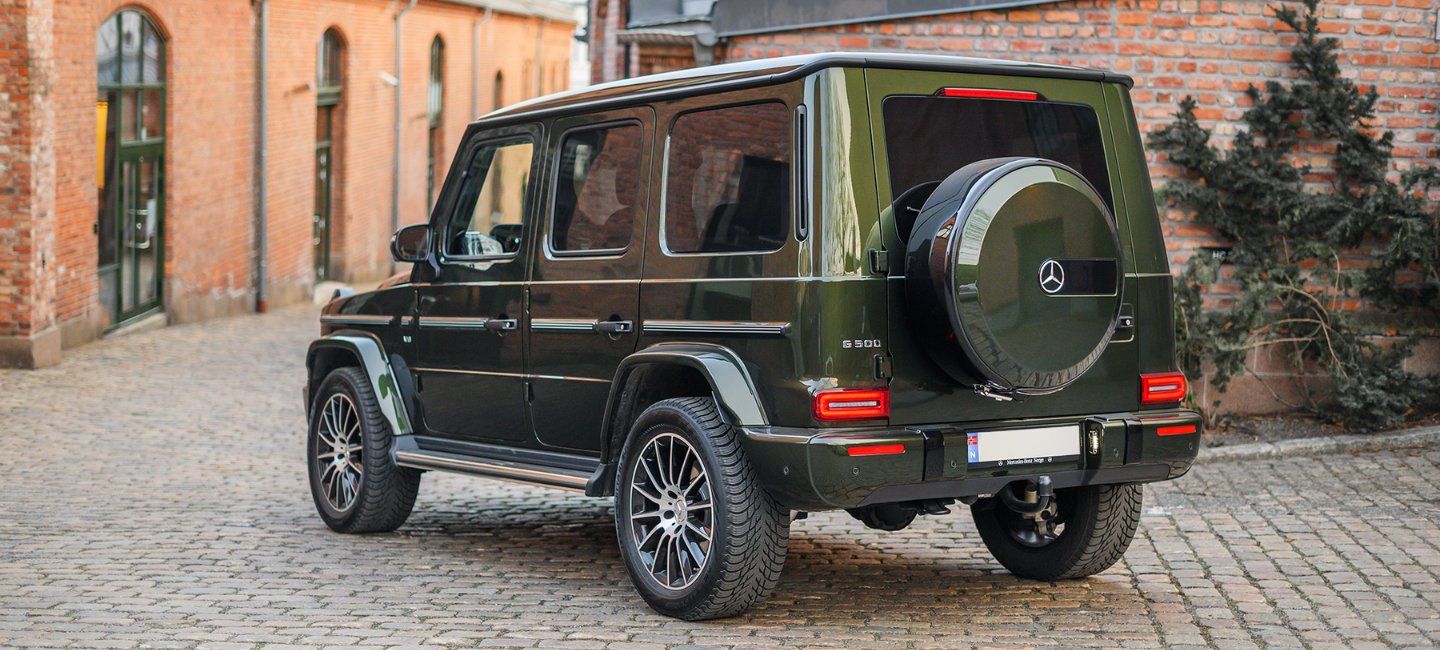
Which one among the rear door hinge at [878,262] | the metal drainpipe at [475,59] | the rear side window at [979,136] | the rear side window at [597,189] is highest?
the metal drainpipe at [475,59]

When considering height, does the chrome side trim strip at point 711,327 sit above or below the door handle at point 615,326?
above

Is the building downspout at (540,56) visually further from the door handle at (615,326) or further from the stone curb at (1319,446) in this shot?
the door handle at (615,326)

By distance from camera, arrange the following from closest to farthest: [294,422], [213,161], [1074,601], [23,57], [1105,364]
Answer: [1105,364] → [1074,601] → [294,422] → [23,57] → [213,161]

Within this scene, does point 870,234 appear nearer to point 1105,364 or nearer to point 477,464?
point 1105,364

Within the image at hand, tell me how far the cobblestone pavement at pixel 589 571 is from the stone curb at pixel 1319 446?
8 cm

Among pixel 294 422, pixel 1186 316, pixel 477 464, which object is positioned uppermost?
pixel 1186 316

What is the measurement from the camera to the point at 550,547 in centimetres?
664

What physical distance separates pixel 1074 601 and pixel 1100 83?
1.91 meters

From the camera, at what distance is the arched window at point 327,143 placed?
2322 cm

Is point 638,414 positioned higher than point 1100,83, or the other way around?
point 1100,83

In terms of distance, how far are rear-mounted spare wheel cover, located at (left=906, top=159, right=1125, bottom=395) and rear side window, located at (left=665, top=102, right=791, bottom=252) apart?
50 centimetres

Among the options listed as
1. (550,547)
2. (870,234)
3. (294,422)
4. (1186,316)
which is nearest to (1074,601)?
(870,234)

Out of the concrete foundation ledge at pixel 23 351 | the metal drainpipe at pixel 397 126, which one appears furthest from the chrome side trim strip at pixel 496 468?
the metal drainpipe at pixel 397 126

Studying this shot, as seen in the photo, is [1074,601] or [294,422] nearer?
[1074,601]
